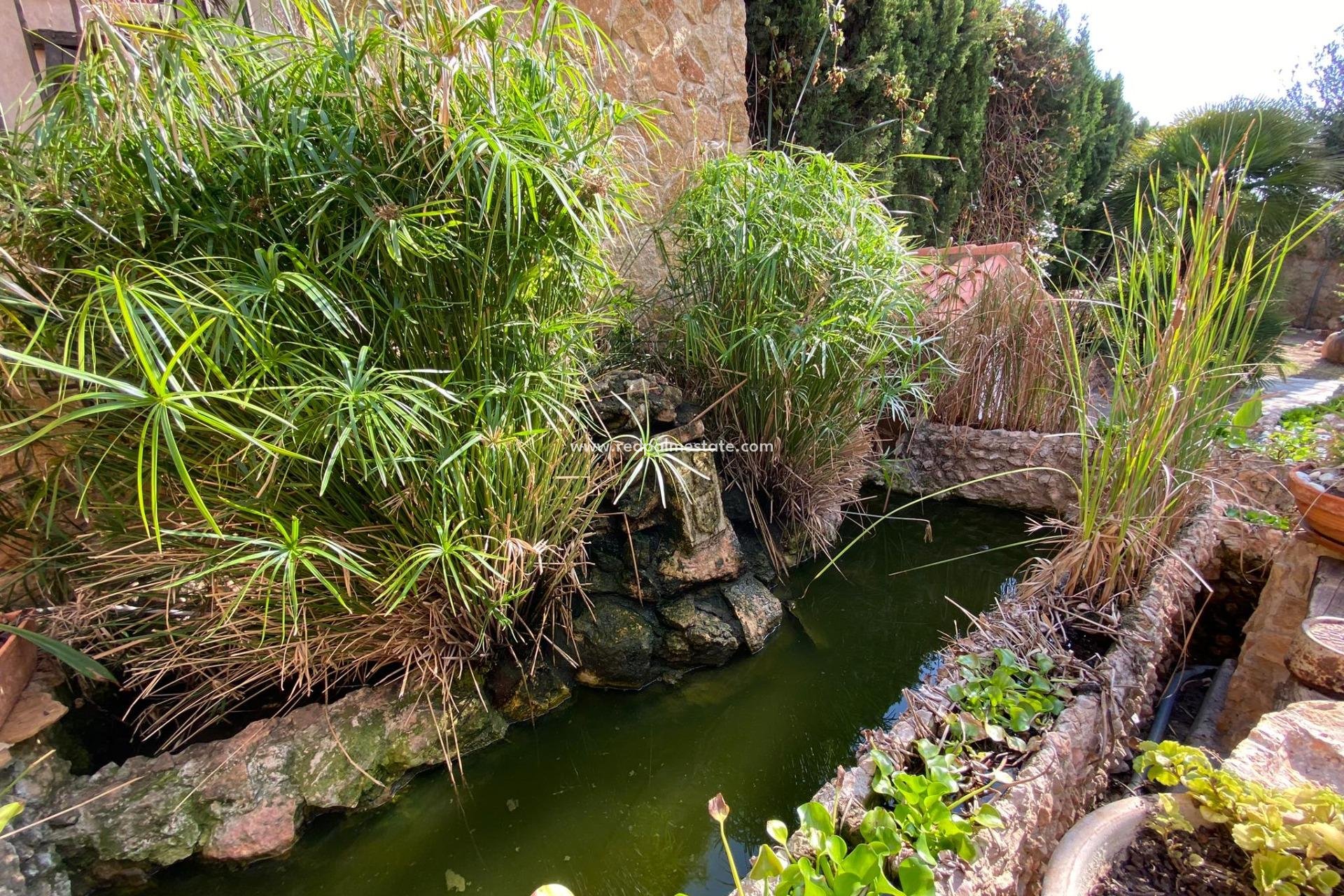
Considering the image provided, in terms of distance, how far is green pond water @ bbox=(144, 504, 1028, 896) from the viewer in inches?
51.6

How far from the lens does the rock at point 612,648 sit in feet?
6.02

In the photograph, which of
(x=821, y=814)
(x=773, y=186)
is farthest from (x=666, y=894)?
(x=773, y=186)

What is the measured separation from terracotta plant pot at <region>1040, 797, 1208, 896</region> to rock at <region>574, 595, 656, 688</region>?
1.20 metres

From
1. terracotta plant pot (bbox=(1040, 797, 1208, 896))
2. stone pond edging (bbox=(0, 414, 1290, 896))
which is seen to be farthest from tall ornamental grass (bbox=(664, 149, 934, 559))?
terracotta plant pot (bbox=(1040, 797, 1208, 896))

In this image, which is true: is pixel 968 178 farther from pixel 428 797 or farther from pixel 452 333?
pixel 428 797

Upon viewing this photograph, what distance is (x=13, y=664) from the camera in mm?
1419

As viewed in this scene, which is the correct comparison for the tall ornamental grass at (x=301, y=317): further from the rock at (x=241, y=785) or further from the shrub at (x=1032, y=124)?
the shrub at (x=1032, y=124)

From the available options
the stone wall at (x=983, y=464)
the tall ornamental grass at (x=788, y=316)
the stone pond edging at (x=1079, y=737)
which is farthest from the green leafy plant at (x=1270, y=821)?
the stone wall at (x=983, y=464)

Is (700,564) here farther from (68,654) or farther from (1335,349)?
(1335,349)

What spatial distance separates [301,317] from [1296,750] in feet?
6.15

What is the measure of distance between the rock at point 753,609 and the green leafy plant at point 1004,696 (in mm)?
814

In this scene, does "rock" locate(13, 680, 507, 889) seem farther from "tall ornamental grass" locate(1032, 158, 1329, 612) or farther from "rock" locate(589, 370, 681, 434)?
"tall ornamental grass" locate(1032, 158, 1329, 612)

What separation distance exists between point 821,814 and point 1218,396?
5.13ft

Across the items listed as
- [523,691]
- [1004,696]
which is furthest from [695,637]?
[1004,696]
